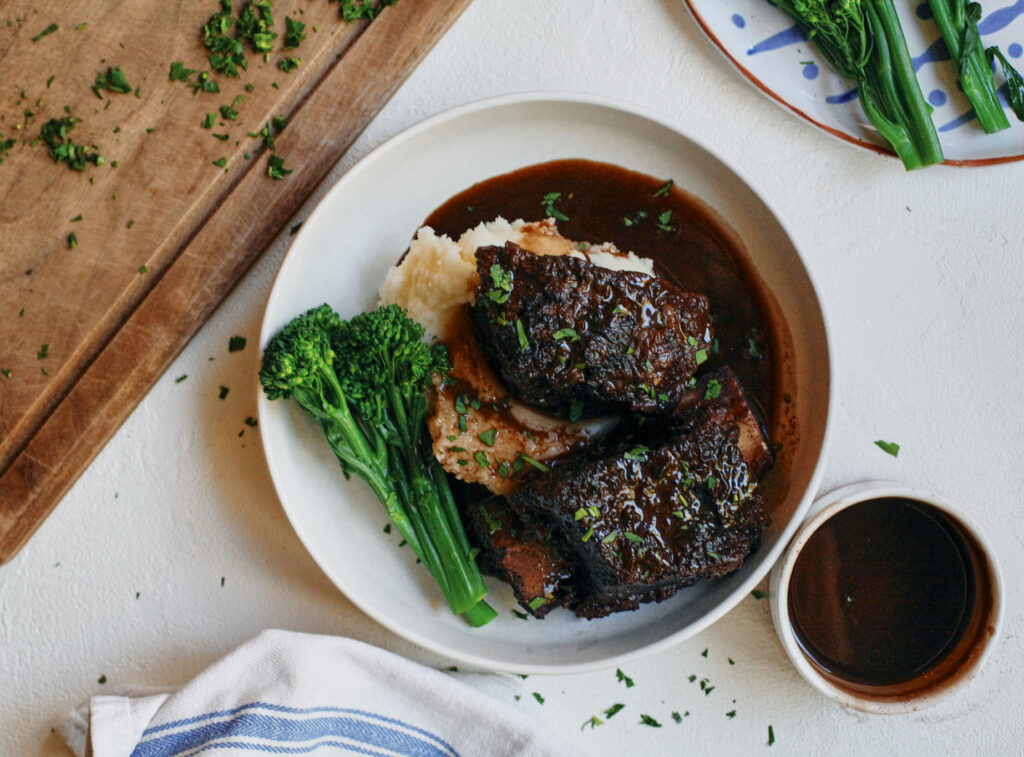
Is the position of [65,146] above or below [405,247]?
above

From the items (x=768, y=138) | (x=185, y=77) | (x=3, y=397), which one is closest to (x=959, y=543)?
(x=768, y=138)

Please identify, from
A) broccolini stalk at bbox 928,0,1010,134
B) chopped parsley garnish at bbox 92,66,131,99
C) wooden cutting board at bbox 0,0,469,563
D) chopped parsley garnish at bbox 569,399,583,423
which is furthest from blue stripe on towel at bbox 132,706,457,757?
broccolini stalk at bbox 928,0,1010,134

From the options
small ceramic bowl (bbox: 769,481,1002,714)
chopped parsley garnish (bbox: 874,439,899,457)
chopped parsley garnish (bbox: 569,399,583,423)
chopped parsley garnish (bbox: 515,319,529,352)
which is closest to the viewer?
chopped parsley garnish (bbox: 515,319,529,352)

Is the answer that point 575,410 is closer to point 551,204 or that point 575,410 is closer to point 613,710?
point 551,204

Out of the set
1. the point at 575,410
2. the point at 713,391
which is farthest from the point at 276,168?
the point at 713,391

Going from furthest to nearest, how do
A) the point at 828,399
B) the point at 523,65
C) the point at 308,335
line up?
the point at 523,65, the point at 828,399, the point at 308,335

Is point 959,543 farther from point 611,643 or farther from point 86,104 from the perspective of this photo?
point 86,104

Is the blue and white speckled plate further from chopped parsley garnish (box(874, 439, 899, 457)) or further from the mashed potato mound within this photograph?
chopped parsley garnish (box(874, 439, 899, 457))
